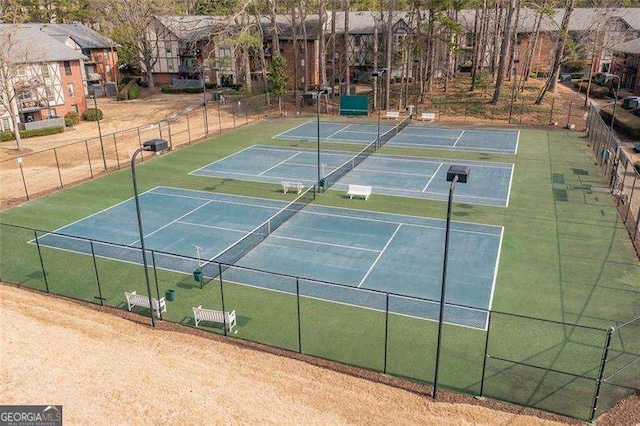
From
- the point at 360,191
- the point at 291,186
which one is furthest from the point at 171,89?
the point at 360,191

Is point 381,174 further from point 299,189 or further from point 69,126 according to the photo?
point 69,126

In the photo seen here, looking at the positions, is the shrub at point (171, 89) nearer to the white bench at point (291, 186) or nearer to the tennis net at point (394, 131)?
the tennis net at point (394, 131)

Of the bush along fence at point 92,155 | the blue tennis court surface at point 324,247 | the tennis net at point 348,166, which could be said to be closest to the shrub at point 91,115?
the bush along fence at point 92,155

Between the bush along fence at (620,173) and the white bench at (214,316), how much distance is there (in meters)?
16.8

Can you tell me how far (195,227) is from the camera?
24.7 metres

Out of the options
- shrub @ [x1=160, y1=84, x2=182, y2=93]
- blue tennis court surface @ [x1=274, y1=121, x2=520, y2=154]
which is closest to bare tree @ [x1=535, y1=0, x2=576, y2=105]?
blue tennis court surface @ [x1=274, y1=121, x2=520, y2=154]

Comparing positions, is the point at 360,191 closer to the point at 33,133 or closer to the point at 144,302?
the point at 144,302

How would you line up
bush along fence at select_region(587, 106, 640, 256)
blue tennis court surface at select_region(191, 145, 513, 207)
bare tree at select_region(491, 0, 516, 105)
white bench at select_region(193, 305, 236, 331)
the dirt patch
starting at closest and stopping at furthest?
the dirt patch < white bench at select_region(193, 305, 236, 331) < bush along fence at select_region(587, 106, 640, 256) < blue tennis court surface at select_region(191, 145, 513, 207) < bare tree at select_region(491, 0, 516, 105)

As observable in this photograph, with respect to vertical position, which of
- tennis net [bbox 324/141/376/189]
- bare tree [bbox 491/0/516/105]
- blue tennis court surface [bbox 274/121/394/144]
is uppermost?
bare tree [bbox 491/0/516/105]

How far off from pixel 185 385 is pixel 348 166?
2357 centimetres

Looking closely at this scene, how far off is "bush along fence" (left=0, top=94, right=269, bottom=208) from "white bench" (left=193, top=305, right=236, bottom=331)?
16.5 m

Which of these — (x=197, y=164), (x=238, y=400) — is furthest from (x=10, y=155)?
(x=238, y=400)

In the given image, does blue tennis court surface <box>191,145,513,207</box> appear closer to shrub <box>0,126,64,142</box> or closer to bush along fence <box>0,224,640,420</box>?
bush along fence <box>0,224,640,420</box>

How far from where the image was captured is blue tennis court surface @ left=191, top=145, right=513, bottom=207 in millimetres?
29203
